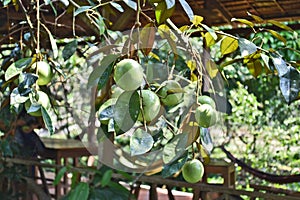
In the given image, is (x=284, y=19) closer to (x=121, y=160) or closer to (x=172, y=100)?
(x=121, y=160)

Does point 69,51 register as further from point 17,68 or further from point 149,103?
point 149,103

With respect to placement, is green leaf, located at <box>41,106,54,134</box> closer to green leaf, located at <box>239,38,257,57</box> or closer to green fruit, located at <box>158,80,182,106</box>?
green fruit, located at <box>158,80,182,106</box>

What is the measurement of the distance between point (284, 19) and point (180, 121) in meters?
1.29

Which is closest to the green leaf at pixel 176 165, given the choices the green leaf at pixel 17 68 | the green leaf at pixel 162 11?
the green leaf at pixel 162 11

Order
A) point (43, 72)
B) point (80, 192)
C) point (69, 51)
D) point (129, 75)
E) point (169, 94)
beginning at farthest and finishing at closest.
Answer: point (80, 192) → point (69, 51) → point (43, 72) → point (169, 94) → point (129, 75)

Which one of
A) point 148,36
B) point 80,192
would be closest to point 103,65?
point 148,36

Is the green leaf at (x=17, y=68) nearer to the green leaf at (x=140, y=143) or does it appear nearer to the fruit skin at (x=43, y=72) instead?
the fruit skin at (x=43, y=72)

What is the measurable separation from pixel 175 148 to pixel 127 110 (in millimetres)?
112

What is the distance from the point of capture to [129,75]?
579 millimetres

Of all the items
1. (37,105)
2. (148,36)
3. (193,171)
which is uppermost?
(148,36)

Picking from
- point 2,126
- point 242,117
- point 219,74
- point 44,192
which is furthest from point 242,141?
point 219,74

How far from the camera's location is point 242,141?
139 inches

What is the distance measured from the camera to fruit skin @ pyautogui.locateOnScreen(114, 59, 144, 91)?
1.91 ft

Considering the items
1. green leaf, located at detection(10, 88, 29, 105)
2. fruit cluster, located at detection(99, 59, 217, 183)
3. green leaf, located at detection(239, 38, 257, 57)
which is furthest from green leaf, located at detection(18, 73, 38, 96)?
green leaf, located at detection(239, 38, 257, 57)
